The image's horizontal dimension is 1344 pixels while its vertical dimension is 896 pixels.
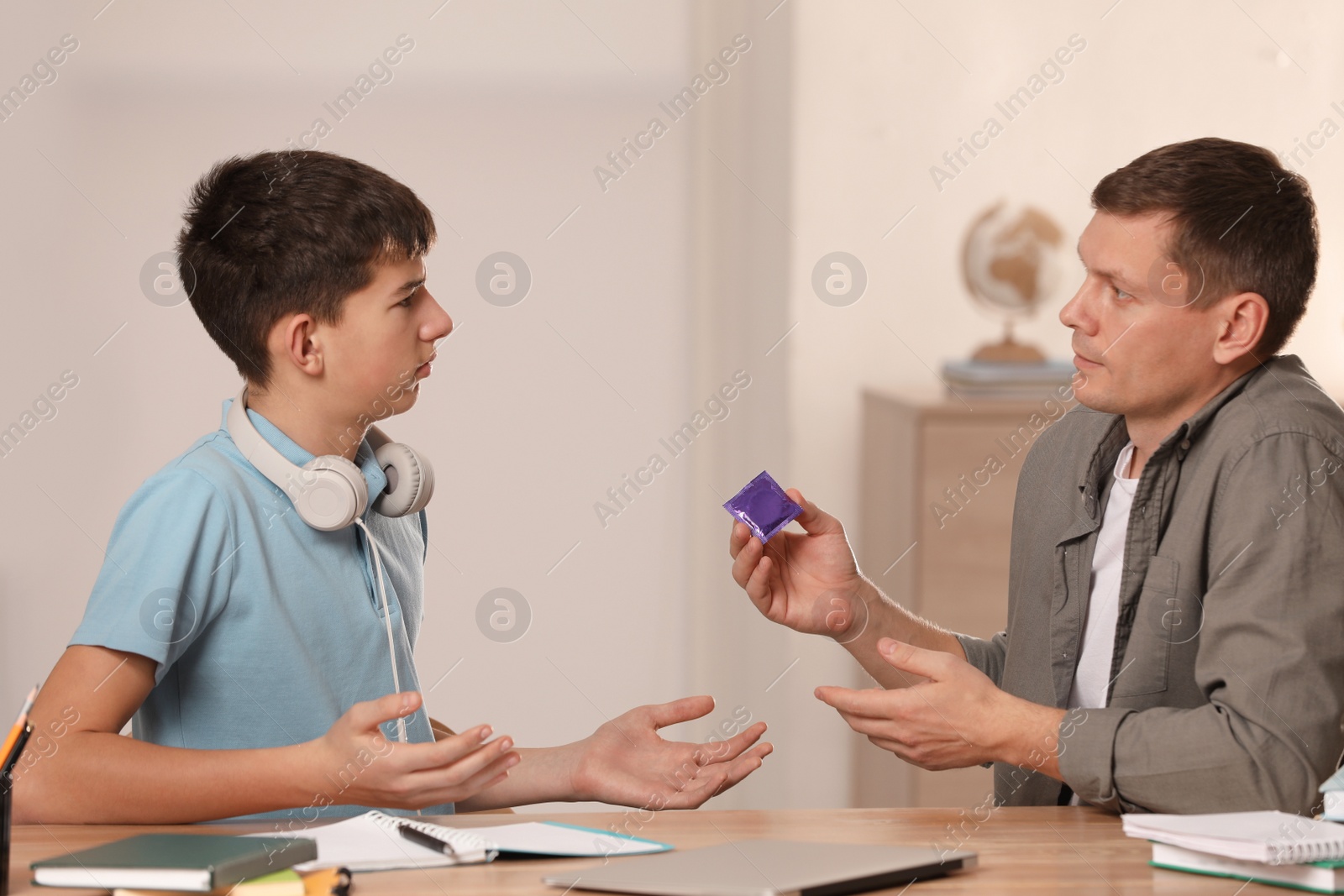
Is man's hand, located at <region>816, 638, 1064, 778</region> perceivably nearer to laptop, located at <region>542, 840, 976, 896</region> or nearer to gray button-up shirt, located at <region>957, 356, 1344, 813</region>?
gray button-up shirt, located at <region>957, 356, 1344, 813</region>

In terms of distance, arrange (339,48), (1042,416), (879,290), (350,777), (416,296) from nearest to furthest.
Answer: (350,777)
(416,296)
(1042,416)
(339,48)
(879,290)

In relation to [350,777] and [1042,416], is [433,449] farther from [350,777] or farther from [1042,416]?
[350,777]

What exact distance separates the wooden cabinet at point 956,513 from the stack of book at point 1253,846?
6.74 ft

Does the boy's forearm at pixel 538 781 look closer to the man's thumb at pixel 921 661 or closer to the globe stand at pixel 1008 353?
the man's thumb at pixel 921 661

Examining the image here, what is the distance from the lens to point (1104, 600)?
1.82 meters

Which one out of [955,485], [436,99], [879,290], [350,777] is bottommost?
[350,777]

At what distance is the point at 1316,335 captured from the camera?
4008mm

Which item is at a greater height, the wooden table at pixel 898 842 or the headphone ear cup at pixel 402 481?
the headphone ear cup at pixel 402 481

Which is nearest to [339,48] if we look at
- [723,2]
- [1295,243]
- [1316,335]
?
[723,2]

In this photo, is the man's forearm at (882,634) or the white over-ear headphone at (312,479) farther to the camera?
the man's forearm at (882,634)

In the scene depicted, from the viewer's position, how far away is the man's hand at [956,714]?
5.02 feet

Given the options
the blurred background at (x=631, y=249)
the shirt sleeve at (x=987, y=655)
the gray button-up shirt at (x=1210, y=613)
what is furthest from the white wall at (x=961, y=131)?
the gray button-up shirt at (x=1210, y=613)

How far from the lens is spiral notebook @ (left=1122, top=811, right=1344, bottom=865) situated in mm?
1167

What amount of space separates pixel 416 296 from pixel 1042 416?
2.00m
